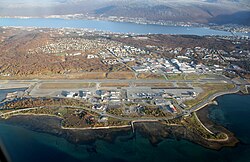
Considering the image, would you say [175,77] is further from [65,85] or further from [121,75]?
[65,85]

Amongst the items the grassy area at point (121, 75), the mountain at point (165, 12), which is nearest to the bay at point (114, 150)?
the grassy area at point (121, 75)

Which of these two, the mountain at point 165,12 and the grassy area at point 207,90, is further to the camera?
the mountain at point 165,12

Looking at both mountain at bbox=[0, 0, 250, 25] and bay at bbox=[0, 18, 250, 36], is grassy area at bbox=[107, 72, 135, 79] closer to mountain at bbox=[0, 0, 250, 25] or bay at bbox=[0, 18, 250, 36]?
bay at bbox=[0, 18, 250, 36]

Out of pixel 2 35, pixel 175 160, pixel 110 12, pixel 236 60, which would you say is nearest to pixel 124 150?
pixel 175 160

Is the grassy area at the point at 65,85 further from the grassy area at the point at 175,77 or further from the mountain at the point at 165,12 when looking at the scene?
the mountain at the point at 165,12

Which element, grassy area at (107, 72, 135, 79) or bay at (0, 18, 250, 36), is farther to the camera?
bay at (0, 18, 250, 36)

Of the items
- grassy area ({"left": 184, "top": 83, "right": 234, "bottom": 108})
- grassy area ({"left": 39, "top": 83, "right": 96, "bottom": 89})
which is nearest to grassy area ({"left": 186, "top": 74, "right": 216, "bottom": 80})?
grassy area ({"left": 184, "top": 83, "right": 234, "bottom": 108})

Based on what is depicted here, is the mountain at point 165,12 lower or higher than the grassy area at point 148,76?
higher

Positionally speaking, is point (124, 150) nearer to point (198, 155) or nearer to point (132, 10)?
point (198, 155)
